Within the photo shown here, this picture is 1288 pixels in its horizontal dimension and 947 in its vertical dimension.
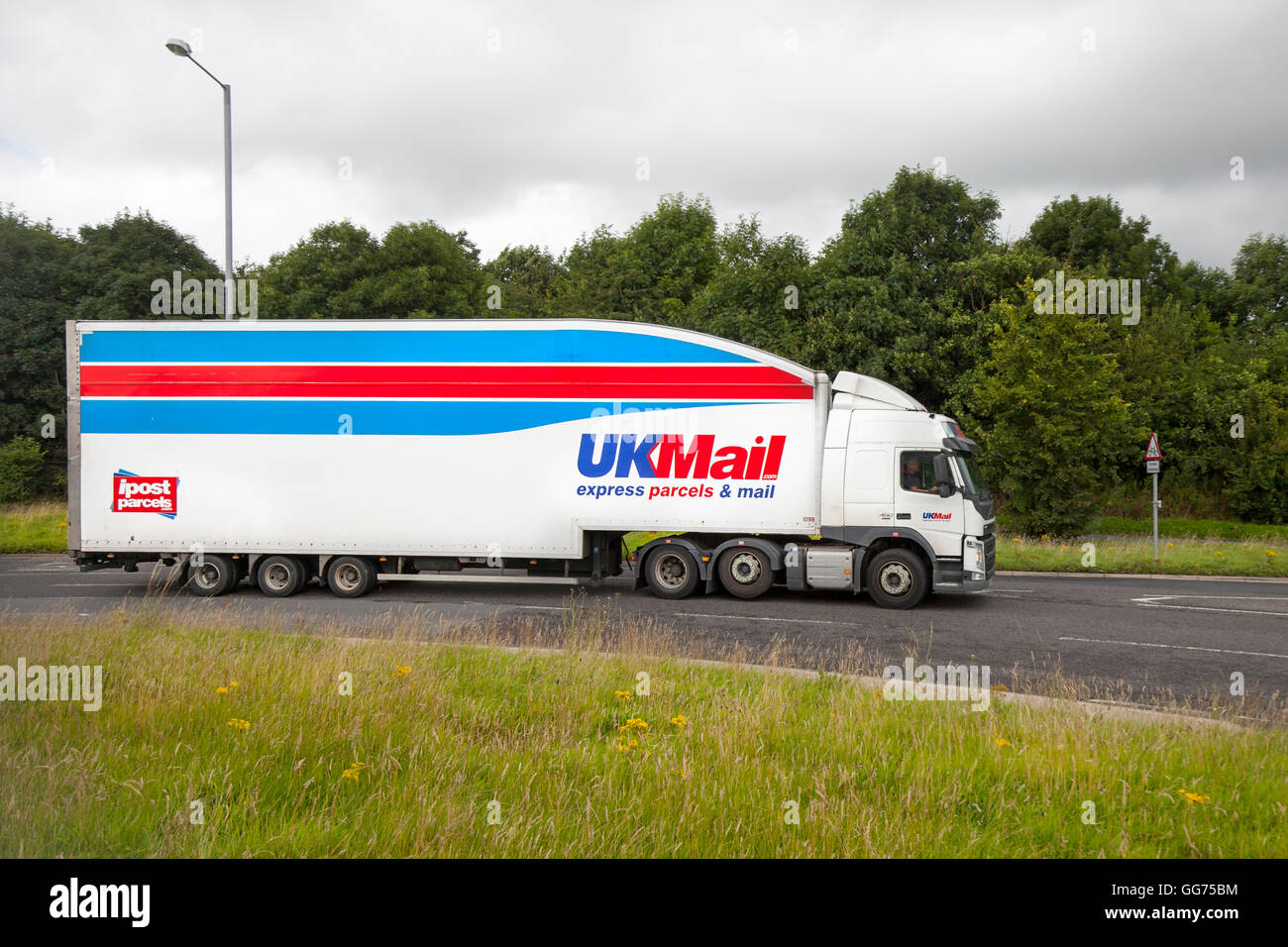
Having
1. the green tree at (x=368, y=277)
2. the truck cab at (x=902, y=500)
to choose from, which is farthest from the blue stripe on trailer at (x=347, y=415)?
the green tree at (x=368, y=277)

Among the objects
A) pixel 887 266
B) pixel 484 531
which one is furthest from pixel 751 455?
pixel 887 266

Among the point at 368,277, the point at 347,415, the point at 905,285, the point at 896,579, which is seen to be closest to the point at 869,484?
the point at 896,579

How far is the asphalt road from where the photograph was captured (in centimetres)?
866

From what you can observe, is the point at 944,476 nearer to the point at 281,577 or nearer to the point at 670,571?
the point at 670,571

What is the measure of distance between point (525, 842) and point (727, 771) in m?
1.32

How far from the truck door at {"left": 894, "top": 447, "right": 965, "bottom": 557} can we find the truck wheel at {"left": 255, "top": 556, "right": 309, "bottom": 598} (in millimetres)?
9373

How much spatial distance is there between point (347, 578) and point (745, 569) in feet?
20.5

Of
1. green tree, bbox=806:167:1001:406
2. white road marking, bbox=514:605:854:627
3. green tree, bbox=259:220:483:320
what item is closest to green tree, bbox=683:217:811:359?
green tree, bbox=806:167:1001:406

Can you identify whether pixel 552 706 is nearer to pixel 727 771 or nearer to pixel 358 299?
pixel 727 771

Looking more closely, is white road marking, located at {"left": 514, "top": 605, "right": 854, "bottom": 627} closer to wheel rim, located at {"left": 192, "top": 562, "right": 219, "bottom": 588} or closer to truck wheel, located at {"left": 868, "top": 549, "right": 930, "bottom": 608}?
truck wheel, located at {"left": 868, "top": 549, "right": 930, "bottom": 608}

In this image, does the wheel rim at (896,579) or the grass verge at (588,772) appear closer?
the grass verge at (588,772)

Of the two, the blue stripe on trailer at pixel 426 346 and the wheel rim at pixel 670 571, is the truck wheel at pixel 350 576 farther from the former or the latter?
the wheel rim at pixel 670 571

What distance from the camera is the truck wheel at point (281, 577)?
13898 mm

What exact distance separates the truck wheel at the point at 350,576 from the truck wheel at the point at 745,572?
5.56 metres
